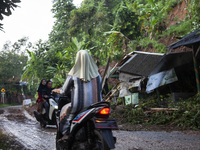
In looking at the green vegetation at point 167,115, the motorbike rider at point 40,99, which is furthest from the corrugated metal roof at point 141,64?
the motorbike rider at point 40,99

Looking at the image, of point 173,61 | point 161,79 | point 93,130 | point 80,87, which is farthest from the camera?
point 161,79

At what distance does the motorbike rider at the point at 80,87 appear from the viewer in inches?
141

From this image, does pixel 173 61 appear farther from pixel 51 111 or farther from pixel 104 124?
pixel 104 124

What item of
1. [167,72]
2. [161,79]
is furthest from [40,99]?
[167,72]

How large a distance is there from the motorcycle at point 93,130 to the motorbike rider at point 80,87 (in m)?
0.22

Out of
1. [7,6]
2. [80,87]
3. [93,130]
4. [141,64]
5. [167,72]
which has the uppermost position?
[7,6]

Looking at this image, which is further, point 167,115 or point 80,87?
point 167,115

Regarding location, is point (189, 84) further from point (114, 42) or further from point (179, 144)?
point (114, 42)

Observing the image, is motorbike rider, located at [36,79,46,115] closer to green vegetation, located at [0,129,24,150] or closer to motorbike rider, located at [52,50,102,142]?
green vegetation, located at [0,129,24,150]

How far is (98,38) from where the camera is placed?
79.7ft

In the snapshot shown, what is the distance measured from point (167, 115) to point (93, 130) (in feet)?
19.0

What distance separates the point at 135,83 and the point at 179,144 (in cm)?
777

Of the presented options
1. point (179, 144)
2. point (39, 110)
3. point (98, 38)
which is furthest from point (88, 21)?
point (179, 144)

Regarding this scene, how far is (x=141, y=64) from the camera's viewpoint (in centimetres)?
1262
